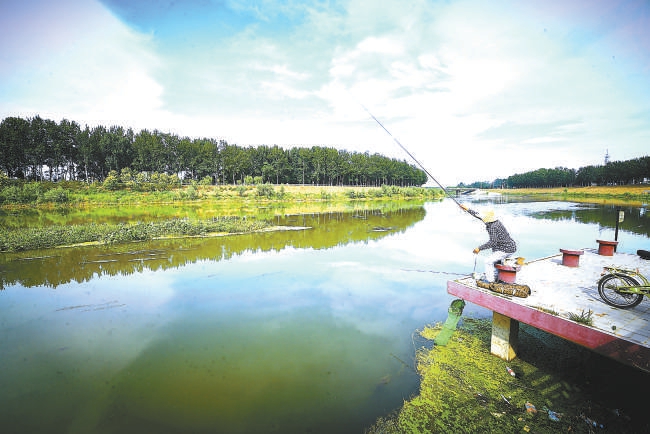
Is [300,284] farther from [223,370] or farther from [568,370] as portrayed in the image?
[568,370]

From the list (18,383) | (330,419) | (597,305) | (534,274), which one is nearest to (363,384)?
(330,419)

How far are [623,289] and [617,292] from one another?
0.13m

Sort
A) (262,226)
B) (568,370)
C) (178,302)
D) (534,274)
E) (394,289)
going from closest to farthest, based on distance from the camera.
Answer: (568,370)
(534,274)
(178,302)
(394,289)
(262,226)

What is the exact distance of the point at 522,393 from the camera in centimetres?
567

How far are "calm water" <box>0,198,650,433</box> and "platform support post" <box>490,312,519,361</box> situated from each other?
5.63 feet

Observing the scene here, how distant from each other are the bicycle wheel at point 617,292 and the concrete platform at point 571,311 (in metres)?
0.12

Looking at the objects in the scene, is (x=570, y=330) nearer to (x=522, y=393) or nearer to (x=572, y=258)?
(x=522, y=393)

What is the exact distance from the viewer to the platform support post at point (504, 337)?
6.60 meters

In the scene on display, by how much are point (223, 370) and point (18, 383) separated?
13.2 feet

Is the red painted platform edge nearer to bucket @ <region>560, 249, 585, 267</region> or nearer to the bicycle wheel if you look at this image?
the bicycle wheel

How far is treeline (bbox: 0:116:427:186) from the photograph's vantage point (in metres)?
62.1

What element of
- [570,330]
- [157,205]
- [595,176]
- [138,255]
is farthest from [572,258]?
[595,176]

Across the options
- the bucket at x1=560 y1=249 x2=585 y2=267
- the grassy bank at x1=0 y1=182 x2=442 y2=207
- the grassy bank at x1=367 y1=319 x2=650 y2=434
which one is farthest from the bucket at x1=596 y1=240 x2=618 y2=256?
the grassy bank at x1=0 y1=182 x2=442 y2=207

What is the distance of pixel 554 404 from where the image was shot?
5.40m
